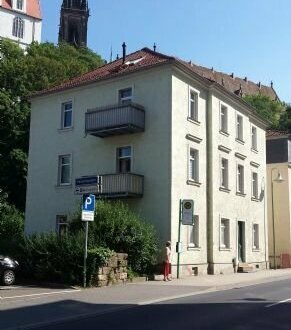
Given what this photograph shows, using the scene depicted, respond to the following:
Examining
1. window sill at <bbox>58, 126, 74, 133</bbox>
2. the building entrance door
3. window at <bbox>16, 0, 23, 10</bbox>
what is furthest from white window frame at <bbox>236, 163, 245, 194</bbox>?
window at <bbox>16, 0, 23, 10</bbox>

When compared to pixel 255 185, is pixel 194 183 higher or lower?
lower

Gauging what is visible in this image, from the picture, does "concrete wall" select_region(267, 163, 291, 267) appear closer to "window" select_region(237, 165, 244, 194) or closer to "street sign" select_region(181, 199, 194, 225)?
"window" select_region(237, 165, 244, 194)

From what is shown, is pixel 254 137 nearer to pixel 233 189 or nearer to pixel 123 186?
pixel 233 189

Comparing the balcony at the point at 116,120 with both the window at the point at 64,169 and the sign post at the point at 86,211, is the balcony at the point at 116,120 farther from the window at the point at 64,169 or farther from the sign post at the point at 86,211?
the sign post at the point at 86,211

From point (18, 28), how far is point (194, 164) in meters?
69.3

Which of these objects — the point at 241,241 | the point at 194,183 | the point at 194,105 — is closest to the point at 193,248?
the point at 194,183

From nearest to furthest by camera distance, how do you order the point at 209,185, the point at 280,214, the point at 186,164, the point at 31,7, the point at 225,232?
1. the point at 186,164
2. the point at 209,185
3. the point at 225,232
4. the point at 280,214
5. the point at 31,7

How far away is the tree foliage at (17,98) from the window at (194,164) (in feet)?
48.0

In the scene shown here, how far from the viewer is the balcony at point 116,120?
26359mm

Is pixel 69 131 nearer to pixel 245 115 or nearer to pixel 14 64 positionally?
pixel 245 115

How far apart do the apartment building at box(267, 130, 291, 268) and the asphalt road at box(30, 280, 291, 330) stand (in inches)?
921

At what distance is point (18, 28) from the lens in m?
89.7

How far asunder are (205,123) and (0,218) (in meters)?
17.8

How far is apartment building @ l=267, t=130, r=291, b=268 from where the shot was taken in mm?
39116
